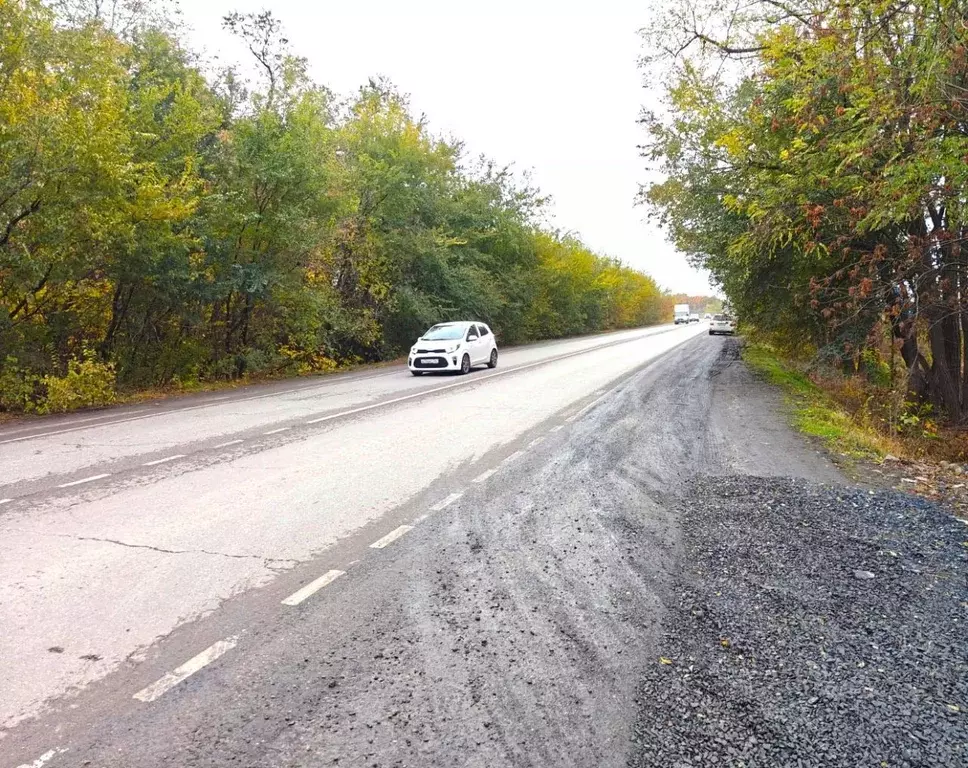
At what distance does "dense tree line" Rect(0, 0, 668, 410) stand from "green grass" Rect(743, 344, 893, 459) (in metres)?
13.9

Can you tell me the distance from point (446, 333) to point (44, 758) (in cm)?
1817

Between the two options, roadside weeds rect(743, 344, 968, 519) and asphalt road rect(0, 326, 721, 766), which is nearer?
asphalt road rect(0, 326, 721, 766)

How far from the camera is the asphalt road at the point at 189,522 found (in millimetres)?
3078

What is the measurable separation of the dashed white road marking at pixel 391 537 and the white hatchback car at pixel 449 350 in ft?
46.5

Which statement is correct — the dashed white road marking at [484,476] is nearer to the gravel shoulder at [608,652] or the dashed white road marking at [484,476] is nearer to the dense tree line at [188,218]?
the gravel shoulder at [608,652]

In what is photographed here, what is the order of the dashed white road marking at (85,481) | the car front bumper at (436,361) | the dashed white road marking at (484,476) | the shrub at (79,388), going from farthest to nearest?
the car front bumper at (436,361), the shrub at (79,388), the dashed white road marking at (484,476), the dashed white road marking at (85,481)

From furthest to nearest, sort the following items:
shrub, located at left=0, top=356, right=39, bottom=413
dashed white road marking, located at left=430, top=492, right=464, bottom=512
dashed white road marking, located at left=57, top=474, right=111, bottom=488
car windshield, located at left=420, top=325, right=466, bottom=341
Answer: car windshield, located at left=420, top=325, right=466, bottom=341
shrub, located at left=0, top=356, right=39, bottom=413
dashed white road marking, located at left=57, top=474, right=111, bottom=488
dashed white road marking, located at left=430, top=492, right=464, bottom=512

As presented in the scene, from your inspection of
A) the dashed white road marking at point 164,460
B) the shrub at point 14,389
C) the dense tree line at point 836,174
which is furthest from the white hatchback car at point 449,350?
the dashed white road marking at point 164,460

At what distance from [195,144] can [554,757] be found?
18866 millimetres

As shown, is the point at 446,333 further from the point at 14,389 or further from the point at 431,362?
the point at 14,389

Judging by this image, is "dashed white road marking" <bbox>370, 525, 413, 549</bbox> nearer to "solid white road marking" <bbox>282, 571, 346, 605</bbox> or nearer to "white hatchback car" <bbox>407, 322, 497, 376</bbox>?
"solid white road marking" <bbox>282, 571, 346, 605</bbox>

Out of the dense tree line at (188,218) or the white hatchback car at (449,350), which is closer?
the dense tree line at (188,218)

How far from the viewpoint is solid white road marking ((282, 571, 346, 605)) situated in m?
3.83

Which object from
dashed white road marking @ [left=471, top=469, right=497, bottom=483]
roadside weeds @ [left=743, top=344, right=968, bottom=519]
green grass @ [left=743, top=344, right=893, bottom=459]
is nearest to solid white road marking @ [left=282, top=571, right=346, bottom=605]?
dashed white road marking @ [left=471, top=469, right=497, bottom=483]
